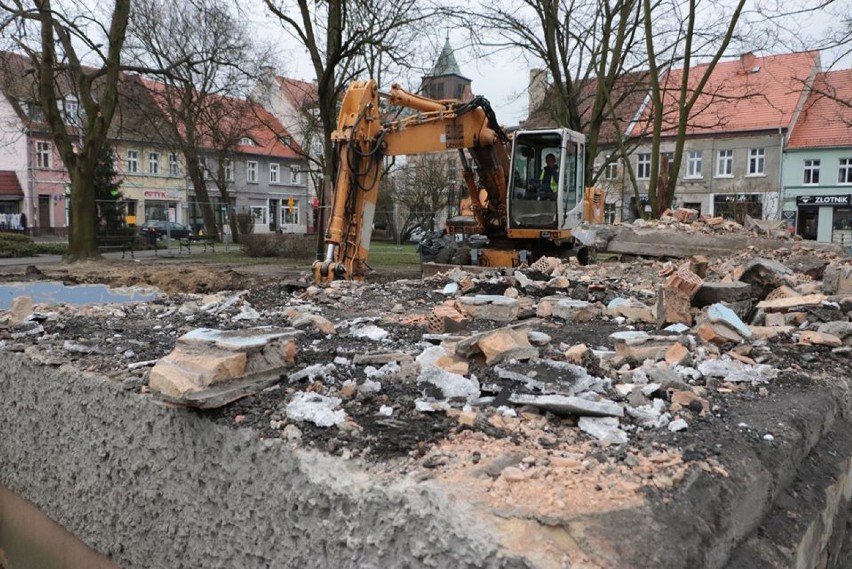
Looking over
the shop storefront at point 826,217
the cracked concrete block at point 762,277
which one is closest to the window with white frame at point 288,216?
the shop storefront at point 826,217

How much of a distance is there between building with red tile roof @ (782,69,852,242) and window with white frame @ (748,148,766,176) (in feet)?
3.27

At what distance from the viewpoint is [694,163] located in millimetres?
36094

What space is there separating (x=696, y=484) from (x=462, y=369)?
127 cm

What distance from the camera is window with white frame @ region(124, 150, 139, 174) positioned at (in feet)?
128

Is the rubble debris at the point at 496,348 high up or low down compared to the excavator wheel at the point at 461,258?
down

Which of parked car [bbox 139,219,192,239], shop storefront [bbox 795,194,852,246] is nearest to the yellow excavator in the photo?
parked car [bbox 139,219,192,239]

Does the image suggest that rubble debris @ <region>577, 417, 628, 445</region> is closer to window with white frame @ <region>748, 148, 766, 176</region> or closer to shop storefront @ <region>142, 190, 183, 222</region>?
window with white frame @ <region>748, 148, 766, 176</region>

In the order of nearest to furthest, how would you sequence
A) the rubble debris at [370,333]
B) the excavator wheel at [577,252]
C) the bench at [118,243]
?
the rubble debris at [370,333]
the excavator wheel at [577,252]
the bench at [118,243]

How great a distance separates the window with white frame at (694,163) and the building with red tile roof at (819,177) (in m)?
4.09

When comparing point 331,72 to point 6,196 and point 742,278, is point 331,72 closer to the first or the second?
point 742,278

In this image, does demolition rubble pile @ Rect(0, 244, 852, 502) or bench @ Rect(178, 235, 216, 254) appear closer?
demolition rubble pile @ Rect(0, 244, 852, 502)

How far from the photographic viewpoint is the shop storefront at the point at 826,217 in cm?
3219

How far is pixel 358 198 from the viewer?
9.95 meters

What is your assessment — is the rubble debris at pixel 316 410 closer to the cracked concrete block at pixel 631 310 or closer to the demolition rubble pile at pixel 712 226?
the cracked concrete block at pixel 631 310
